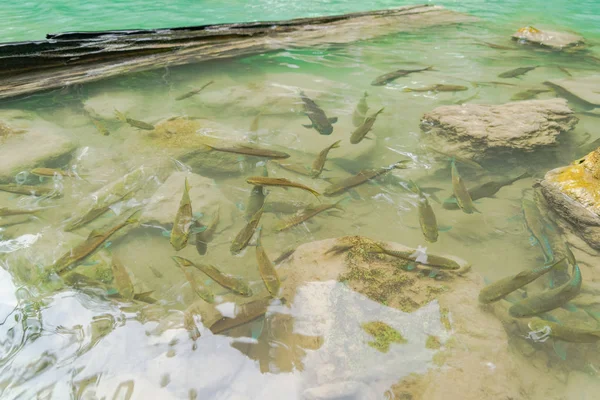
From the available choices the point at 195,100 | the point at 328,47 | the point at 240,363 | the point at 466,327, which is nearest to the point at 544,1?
the point at 328,47

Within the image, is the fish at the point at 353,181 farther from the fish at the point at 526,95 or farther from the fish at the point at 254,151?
the fish at the point at 526,95

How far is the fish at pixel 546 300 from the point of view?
2.14 metres

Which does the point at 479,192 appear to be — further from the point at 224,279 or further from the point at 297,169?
the point at 224,279

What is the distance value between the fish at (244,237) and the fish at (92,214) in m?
1.10

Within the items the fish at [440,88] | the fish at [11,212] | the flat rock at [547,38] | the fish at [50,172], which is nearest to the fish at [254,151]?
the fish at [50,172]

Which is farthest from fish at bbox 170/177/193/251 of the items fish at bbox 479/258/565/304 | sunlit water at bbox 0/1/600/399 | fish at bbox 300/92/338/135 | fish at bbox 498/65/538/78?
fish at bbox 498/65/538/78

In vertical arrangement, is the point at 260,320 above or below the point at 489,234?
above

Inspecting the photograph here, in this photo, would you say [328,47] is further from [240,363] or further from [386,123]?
[240,363]

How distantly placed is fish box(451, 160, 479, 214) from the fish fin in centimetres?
113

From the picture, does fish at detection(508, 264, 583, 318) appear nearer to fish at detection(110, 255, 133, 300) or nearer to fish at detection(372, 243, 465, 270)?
fish at detection(372, 243, 465, 270)

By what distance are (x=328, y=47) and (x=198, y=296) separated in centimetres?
550

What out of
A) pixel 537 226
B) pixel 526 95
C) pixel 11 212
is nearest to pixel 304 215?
pixel 537 226

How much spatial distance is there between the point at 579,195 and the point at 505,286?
1.22 meters

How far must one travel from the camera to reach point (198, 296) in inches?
89.8
